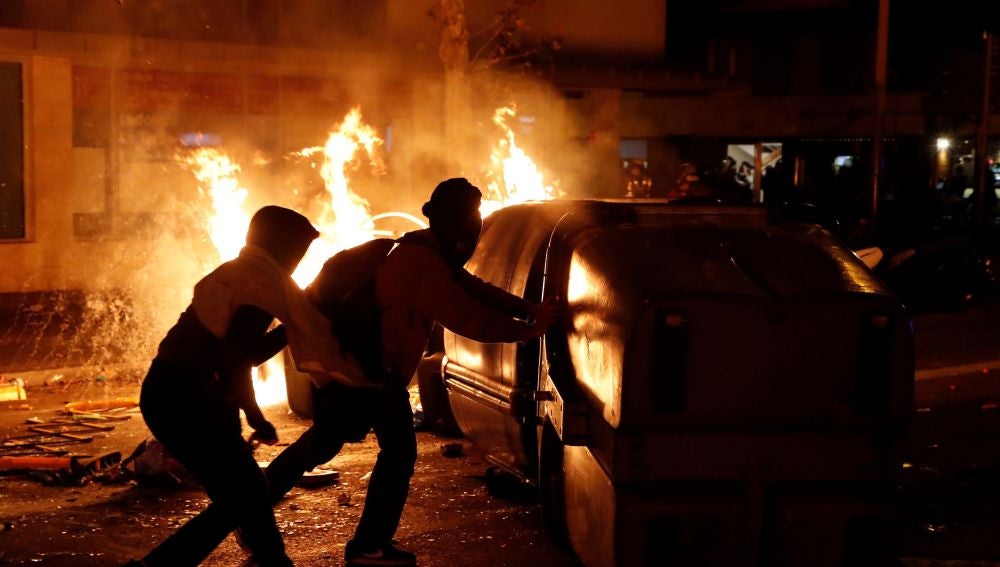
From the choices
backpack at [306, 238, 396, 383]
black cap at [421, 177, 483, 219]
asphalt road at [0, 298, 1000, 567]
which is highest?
black cap at [421, 177, 483, 219]

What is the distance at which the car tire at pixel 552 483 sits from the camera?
5230 millimetres

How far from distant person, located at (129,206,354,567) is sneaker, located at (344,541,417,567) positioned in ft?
1.56

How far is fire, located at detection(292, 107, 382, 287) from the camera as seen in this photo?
33.4ft

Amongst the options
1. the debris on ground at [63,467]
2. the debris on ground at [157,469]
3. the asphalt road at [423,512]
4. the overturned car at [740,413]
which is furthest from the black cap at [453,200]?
the debris on ground at [63,467]

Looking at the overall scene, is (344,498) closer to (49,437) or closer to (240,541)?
(240,541)

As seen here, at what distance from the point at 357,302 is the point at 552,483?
1231mm

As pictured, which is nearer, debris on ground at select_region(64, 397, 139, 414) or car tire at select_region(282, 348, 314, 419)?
car tire at select_region(282, 348, 314, 419)

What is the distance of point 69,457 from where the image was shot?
22.6ft

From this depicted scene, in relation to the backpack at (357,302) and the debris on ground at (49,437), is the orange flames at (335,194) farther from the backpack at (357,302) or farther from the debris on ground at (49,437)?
the backpack at (357,302)

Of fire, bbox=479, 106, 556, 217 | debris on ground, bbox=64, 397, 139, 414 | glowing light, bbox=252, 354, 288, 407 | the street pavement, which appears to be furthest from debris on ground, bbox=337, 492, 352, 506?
fire, bbox=479, 106, 556, 217

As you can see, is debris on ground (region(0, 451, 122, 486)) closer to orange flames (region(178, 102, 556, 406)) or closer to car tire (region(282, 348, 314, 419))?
car tire (region(282, 348, 314, 419))

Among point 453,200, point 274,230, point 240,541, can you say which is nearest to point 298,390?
point 240,541

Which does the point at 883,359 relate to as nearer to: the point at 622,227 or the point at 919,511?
the point at 622,227

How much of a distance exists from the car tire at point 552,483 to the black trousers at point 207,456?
1.29 metres
